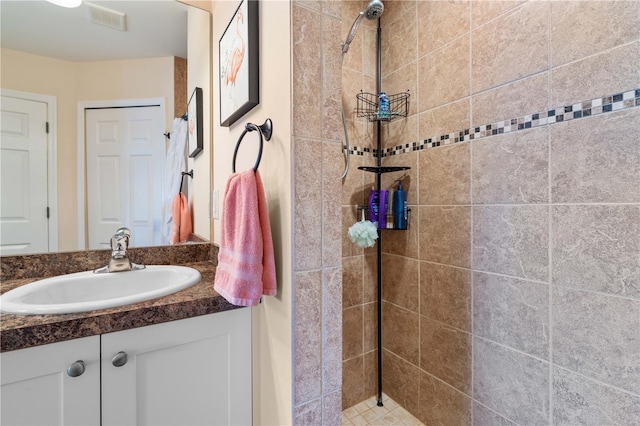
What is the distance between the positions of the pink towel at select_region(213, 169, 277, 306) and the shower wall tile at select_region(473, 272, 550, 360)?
987 millimetres

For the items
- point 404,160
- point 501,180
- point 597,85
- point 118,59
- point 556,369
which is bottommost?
point 556,369

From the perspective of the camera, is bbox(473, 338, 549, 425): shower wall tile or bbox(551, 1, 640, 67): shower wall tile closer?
bbox(551, 1, 640, 67): shower wall tile

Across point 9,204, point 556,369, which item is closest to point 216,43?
point 9,204

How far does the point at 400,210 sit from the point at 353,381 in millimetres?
1086

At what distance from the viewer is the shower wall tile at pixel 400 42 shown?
1568mm

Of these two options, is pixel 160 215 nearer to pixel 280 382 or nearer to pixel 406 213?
pixel 280 382

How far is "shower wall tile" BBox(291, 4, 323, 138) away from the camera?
2.36ft

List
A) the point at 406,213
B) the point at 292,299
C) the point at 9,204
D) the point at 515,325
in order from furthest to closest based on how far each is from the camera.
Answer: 1. the point at 406,213
2. the point at 515,325
3. the point at 9,204
4. the point at 292,299

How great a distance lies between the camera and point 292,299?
0.74 meters

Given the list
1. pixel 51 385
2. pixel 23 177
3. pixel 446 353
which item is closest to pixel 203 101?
pixel 23 177

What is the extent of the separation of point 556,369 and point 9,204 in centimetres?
206

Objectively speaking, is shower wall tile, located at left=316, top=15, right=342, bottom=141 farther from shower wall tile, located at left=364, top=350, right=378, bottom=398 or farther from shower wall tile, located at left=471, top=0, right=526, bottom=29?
shower wall tile, located at left=364, top=350, right=378, bottom=398

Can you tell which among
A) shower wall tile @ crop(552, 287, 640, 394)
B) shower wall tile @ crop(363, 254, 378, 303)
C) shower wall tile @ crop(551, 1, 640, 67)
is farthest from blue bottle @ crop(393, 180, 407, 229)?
shower wall tile @ crop(551, 1, 640, 67)

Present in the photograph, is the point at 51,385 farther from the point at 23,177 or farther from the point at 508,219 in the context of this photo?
the point at 508,219
